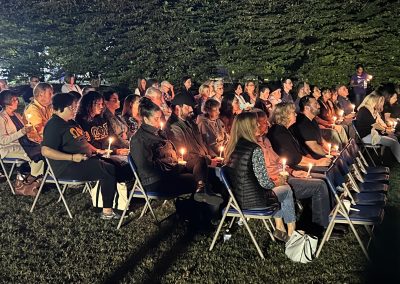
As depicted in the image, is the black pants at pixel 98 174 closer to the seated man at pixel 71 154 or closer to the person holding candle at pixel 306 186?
the seated man at pixel 71 154

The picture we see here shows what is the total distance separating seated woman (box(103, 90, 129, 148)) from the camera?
7887mm

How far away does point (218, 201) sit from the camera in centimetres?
587

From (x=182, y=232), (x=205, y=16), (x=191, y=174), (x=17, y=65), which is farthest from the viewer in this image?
(x=17, y=65)

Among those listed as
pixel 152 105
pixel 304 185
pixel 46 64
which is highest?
pixel 152 105

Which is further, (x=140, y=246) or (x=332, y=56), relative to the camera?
(x=332, y=56)

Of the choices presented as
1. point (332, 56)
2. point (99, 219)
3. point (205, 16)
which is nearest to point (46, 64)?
point (205, 16)

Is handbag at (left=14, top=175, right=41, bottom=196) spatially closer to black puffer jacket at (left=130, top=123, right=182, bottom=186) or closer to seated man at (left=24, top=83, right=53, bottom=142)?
seated man at (left=24, top=83, right=53, bottom=142)

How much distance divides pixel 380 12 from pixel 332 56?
94.6 inches

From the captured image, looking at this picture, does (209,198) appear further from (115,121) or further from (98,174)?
(115,121)

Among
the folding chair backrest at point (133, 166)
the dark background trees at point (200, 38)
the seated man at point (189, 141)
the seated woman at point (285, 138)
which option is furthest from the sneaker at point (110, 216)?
the dark background trees at point (200, 38)

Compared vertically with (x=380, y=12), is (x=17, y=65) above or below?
below

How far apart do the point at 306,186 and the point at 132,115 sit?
4.07 meters

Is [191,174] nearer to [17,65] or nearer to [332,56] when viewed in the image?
[332,56]

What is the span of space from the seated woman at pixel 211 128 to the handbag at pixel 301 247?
2414 mm
